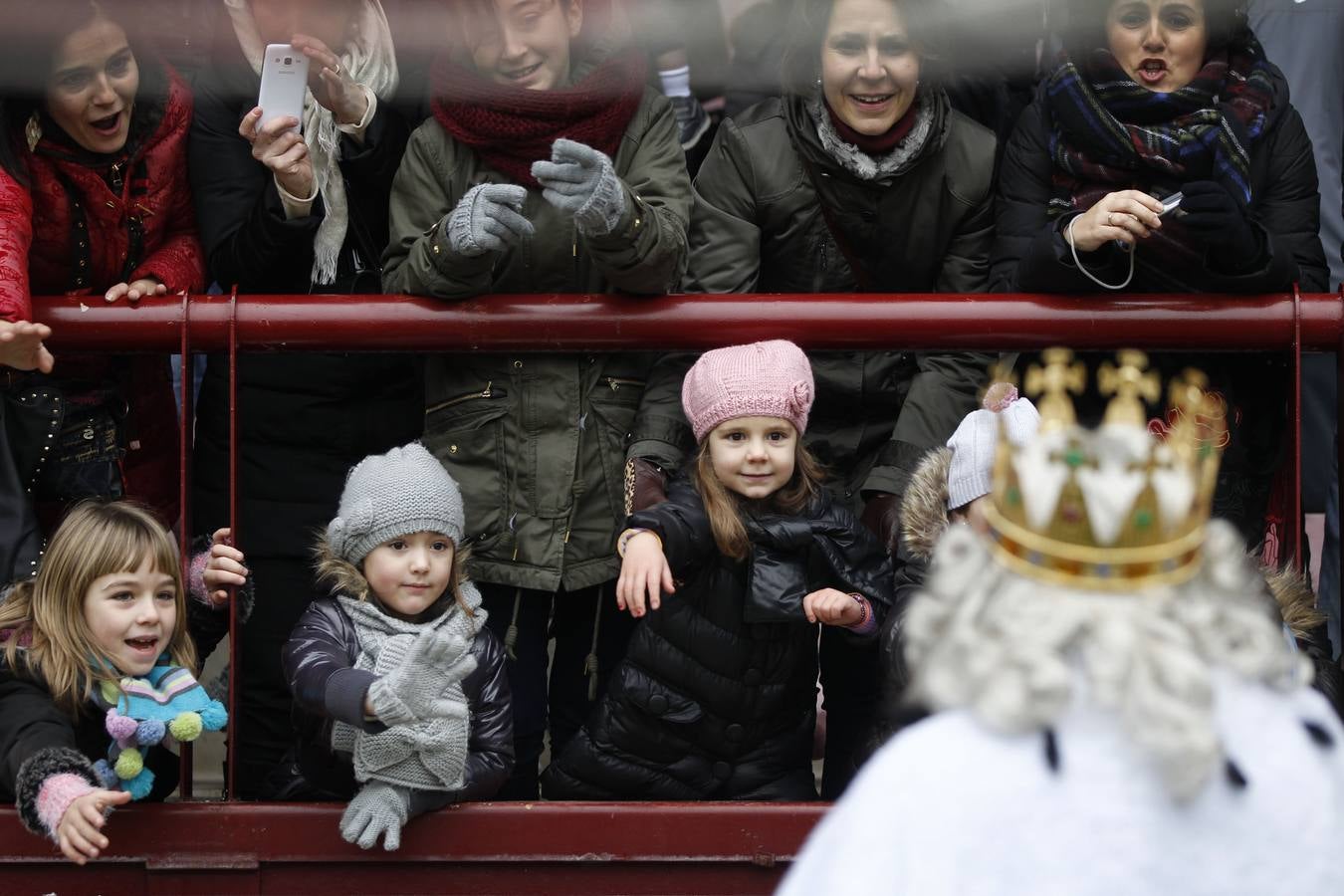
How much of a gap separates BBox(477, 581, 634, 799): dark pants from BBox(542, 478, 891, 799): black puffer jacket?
0.21 m

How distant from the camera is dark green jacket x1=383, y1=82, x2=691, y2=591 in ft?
12.4

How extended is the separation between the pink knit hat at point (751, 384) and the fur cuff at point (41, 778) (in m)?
1.29

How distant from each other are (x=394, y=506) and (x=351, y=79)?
3.12 ft

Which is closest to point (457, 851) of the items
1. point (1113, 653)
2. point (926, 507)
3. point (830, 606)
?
point (830, 606)

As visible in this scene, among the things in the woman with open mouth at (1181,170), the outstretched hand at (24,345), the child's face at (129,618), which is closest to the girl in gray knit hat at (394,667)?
the child's face at (129,618)

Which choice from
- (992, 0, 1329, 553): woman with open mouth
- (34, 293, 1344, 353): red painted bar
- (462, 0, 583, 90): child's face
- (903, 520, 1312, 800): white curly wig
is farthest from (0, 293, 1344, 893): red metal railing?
(903, 520, 1312, 800): white curly wig

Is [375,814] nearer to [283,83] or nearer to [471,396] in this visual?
[471,396]

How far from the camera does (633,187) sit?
3846 mm

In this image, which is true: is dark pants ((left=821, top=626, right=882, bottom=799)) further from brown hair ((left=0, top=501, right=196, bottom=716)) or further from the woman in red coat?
the woman in red coat

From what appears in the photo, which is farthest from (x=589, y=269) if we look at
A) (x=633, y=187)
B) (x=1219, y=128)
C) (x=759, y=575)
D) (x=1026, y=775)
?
(x=1026, y=775)

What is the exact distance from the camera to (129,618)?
3.46 meters

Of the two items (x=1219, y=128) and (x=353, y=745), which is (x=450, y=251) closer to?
(x=353, y=745)

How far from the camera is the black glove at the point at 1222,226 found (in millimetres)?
3627

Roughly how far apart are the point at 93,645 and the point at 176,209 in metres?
1.00
